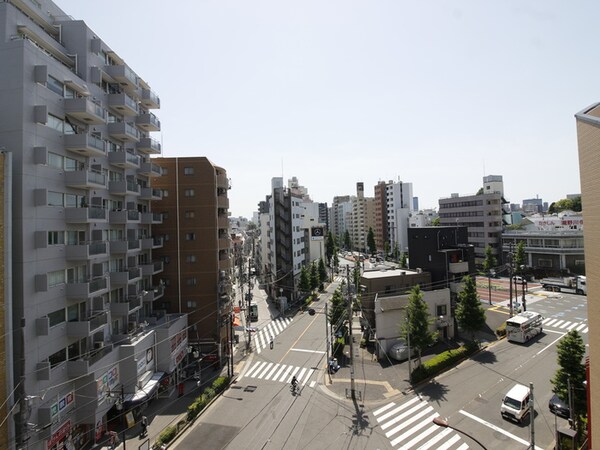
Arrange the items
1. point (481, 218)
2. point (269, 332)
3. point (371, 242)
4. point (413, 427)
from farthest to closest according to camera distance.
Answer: point (371, 242)
point (481, 218)
point (269, 332)
point (413, 427)

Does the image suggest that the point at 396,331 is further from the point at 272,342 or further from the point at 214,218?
the point at 214,218

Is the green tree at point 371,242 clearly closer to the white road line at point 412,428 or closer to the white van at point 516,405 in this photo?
the white road line at point 412,428

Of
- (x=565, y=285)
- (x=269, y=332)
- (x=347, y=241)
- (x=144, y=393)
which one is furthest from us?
(x=347, y=241)

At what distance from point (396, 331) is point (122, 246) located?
2582 cm

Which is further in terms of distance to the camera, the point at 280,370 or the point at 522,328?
the point at 522,328

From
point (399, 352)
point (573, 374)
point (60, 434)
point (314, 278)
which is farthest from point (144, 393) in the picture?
point (314, 278)

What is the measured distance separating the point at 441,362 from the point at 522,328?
10.9 m

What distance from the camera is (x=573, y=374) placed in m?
20.6

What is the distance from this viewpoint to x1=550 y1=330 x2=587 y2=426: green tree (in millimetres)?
20188

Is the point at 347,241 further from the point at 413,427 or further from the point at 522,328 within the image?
the point at 413,427

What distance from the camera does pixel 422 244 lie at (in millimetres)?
42375

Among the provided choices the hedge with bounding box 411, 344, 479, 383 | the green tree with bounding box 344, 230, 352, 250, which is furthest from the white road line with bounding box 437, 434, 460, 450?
the green tree with bounding box 344, 230, 352, 250

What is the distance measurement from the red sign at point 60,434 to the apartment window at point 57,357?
134 inches

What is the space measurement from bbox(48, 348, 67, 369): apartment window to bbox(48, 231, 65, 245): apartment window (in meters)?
6.11
